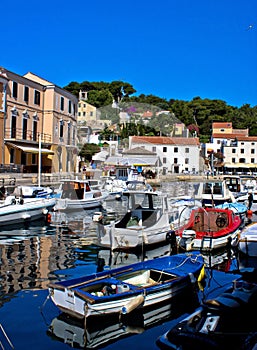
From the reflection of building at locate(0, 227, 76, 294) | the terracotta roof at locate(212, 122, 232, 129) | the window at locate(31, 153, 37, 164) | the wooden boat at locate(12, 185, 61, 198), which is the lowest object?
the reflection of building at locate(0, 227, 76, 294)

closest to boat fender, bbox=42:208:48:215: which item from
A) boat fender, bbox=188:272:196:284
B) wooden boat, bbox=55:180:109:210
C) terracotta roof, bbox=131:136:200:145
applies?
wooden boat, bbox=55:180:109:210

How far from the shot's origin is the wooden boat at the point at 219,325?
20.8 feet

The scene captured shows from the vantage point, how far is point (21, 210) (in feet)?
66.6

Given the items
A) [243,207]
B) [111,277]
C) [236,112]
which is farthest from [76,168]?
[236,112]

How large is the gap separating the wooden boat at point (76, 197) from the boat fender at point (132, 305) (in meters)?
18.5

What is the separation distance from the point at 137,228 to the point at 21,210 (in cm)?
796

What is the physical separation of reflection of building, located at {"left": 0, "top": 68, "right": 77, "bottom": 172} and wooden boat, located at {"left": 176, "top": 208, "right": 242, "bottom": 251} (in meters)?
25.7

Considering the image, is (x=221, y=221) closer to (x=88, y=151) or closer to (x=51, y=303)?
(x=51, y=303)

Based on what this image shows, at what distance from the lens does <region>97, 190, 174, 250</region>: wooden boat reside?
14.7 metres

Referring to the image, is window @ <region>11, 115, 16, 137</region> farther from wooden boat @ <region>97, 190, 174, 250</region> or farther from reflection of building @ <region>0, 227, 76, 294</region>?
wooden boat @ <region>97, 190, 174, 250</region>

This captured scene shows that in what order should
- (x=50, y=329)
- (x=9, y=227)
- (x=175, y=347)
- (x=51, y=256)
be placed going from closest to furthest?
1. (x=175, y=347)
2. (x=50, y=329)
3. (x=51, y=256)
4. (x=9, y=227)

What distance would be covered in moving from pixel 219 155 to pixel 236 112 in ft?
109

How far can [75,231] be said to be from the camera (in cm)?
1973

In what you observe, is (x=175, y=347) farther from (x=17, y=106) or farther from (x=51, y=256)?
(x=17, y=106)
